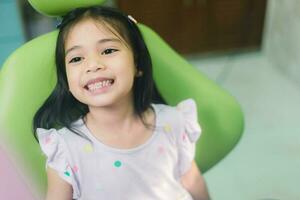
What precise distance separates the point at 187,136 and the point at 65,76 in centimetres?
24

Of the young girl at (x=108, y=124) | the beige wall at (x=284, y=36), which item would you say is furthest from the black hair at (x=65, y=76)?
the beige wall at (x=284, y=36)

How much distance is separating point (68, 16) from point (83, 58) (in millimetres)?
81

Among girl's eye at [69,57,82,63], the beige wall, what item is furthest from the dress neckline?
the beige wall

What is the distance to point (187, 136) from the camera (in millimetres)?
761

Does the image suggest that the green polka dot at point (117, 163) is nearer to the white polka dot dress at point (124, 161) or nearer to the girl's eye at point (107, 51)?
the white polka dot dress at point (124, 161)

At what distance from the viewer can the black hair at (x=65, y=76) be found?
2.26 feet

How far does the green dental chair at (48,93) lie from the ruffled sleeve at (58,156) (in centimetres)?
5

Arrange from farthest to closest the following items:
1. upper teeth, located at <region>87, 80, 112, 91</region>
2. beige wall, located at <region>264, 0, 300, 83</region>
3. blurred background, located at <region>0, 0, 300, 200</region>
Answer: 1. beige wall, located at <region>264, 0, 300, 83</region>
2. blurred background, located at <region>0, 0, 300, 200</region>
3. upper teeth, located at <region>87, 80, 112, 91</region>

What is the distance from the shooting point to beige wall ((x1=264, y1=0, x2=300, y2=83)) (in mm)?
1829

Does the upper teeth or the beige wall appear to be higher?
the upper teeth

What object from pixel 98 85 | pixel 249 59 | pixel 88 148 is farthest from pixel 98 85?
pixel 249 59

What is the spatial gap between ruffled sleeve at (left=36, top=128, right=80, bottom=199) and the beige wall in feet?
4.59

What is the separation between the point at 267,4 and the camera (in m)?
1.96

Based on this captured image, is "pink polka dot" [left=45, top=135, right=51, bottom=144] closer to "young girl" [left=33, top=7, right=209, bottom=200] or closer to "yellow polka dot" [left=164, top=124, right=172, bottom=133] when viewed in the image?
"young girl" [left=33, top=7, right=209, bottom=200]
